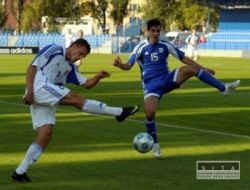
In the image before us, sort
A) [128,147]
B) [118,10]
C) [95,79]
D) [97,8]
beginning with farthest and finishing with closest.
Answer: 1. [97,8]
2. [118,10]
3. [128,147]
4. [95,79]

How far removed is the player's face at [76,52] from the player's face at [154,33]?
8.52 feet

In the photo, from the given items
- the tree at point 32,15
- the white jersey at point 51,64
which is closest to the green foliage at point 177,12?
the tree at point 32,15

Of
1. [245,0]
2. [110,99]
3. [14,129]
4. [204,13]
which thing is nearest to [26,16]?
[204,13]

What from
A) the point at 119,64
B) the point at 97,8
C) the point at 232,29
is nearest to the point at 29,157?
the point at 119,64

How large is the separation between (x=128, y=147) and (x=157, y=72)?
1.53 metres

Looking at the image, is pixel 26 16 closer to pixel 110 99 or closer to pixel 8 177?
pixel 110 99

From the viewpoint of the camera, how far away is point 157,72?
1288 cm

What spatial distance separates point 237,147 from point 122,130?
306cm

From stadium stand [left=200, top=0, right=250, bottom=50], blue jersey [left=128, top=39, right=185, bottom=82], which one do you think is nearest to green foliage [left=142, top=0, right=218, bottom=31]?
stadium stand [left=200, top=0, right=250, bottom=50]

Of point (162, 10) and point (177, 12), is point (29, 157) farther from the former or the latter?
point (177, 12)

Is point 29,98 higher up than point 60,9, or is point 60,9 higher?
point 29,98

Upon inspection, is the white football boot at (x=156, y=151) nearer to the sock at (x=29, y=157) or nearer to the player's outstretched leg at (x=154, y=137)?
the player's outstretched leg at (x=154, y=137)

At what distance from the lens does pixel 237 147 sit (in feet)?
44.9

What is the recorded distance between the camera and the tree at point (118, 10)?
352ft
